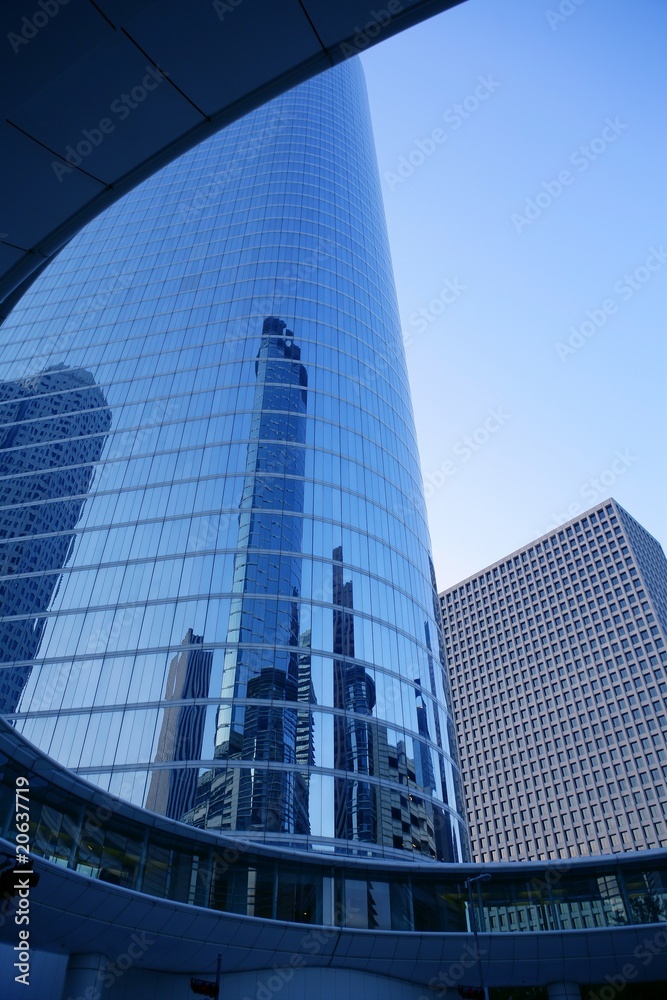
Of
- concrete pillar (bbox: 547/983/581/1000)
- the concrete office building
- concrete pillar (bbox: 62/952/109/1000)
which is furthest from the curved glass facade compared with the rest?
the concrete office building

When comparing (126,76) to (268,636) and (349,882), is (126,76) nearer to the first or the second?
(349,882)

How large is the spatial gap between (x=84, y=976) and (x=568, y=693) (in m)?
131

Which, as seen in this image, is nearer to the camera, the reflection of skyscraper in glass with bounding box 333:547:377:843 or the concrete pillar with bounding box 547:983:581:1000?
the concrete pillar with bounding box 547:983:581:1000

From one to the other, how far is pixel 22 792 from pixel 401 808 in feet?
127

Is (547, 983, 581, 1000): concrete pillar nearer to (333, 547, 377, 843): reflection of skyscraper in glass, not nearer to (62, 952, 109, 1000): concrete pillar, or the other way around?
(333, 547, 377, 843): reflection of skyscraper in glass

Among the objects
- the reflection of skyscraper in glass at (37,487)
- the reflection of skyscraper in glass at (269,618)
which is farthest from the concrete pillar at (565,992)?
the reflection of skyscraper in glass at (37,487)

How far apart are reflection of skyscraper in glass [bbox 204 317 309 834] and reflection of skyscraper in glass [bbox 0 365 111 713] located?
66.6 feet

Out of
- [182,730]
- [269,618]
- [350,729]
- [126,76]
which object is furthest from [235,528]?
[126,76]

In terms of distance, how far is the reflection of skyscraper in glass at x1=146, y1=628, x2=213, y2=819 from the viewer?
164 ft

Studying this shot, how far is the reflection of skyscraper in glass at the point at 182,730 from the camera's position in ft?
164

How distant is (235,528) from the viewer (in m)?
63.8

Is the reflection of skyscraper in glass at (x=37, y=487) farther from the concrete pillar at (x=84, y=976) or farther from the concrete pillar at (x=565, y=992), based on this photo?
the concrete pillar at (x=565, y=992)

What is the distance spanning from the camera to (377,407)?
3135 inches

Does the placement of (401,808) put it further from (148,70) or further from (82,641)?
(148,70)
